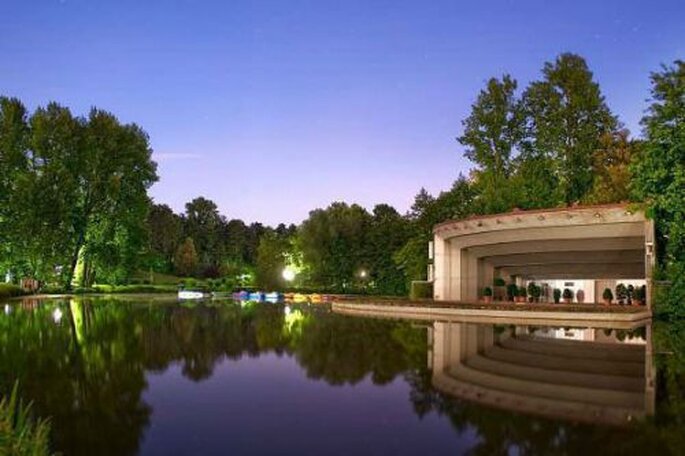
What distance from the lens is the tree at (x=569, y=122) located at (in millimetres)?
53125

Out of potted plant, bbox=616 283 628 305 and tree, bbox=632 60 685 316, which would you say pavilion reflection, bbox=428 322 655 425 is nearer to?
tree, bbox=632 60 685 316

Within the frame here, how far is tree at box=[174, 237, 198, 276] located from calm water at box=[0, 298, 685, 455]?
82346 mm

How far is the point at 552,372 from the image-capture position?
13125mm

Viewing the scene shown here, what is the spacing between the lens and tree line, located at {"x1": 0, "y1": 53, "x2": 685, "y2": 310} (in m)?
52.0

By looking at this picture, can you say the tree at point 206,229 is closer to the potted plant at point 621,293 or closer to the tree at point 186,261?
the tree at point 186,261

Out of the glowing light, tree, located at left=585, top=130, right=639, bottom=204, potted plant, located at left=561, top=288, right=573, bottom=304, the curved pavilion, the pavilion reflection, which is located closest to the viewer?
the pavilion reflection

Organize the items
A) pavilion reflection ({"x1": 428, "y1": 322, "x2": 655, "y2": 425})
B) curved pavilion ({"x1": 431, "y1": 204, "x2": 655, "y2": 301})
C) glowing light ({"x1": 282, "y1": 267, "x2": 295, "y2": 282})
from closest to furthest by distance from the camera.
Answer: pavilion reflection ({"x1": 428, "y1": 322, "x2": 655, "y2": 425})
curved pavilion ({"x1": 431, "y1": 204, "x2": 655, "y2": 301})
glowing light ({"x1": 282, "y1": 267, "x2": 295, "y2": 282})

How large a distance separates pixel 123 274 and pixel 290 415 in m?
60.9

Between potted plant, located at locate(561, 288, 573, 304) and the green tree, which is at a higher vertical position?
the green tree

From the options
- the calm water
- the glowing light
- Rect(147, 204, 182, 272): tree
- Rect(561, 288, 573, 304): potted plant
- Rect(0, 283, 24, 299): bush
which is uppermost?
Rect(147, 204, 182, 272): tree

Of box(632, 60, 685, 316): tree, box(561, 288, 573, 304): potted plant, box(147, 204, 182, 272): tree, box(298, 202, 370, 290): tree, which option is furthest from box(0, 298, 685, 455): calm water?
box(147, 204, 182, 272): tree

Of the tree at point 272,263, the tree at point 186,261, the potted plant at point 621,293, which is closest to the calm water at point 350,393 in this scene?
the potted plant at point 621,293

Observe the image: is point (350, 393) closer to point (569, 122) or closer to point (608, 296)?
point (608, 296)

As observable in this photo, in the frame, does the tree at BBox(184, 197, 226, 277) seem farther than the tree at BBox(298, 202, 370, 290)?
Yes
